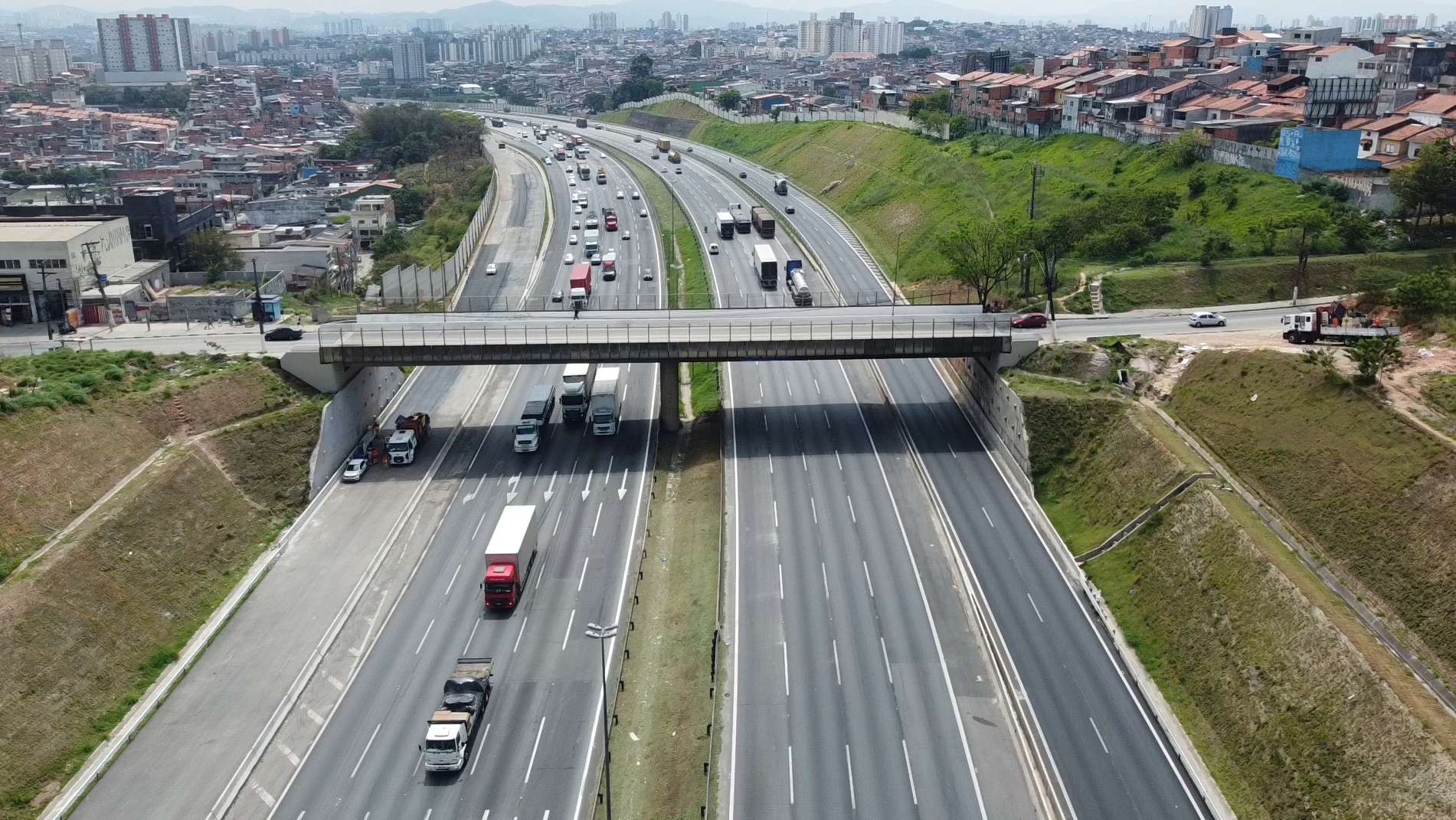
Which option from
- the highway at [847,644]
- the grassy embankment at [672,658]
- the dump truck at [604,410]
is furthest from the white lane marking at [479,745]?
the dump truck at [604,410]

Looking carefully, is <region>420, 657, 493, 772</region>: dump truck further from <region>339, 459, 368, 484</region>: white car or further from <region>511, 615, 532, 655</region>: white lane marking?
<region>339, 459, 368, 484</region>: white car

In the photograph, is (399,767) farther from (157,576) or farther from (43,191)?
(43,191)

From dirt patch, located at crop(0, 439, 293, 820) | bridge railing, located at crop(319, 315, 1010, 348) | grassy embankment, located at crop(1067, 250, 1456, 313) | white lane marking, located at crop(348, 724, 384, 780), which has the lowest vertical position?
white lane marking, located at crop(348, 724, 384, 780)

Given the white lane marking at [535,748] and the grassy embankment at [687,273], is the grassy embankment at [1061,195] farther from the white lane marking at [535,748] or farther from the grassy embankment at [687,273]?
the white lane marking at [535,748]

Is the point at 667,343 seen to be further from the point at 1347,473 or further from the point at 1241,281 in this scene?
the point at 1241,281

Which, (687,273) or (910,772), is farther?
(687,273)

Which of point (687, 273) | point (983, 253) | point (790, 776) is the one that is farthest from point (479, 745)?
point (687, 273)

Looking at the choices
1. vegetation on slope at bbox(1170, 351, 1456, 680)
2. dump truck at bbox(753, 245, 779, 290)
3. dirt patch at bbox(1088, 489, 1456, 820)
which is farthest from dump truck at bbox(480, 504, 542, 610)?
dump truck at bbox(753, 245, 779, 290)
